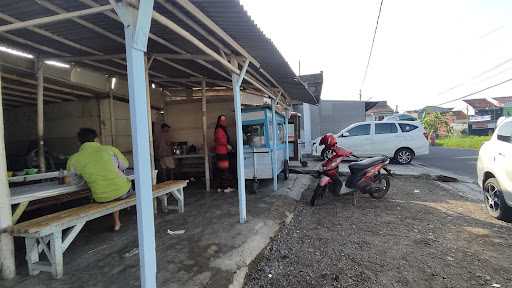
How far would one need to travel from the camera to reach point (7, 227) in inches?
111

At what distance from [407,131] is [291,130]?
4.58m

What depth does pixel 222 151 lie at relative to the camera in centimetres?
655

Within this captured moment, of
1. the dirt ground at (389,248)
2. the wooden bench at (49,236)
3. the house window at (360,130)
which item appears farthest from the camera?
the house window at (360,130)

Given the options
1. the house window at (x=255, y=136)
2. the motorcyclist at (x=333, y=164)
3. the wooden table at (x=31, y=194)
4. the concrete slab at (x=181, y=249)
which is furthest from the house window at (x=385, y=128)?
the wooden table at (x=31, y=194)

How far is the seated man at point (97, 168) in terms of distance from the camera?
11.9ft

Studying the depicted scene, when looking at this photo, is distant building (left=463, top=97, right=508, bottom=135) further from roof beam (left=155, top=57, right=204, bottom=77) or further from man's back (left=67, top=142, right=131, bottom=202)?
man's back (left=67, top=142, right=131, bottom=202)

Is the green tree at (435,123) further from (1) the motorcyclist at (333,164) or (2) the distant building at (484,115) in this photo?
(1) the motorcyclist at (333,164)

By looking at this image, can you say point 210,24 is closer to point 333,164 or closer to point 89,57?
point 89,57

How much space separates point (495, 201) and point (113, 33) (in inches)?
248

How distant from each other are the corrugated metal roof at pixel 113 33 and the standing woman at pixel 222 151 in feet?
4.76

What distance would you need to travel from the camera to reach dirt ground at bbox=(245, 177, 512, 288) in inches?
116

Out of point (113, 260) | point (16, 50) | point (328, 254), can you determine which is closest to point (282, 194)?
point (328, 254)

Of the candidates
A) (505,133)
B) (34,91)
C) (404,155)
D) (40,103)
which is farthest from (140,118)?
(404,155)

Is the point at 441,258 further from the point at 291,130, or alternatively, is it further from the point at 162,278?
the point at 291,130
